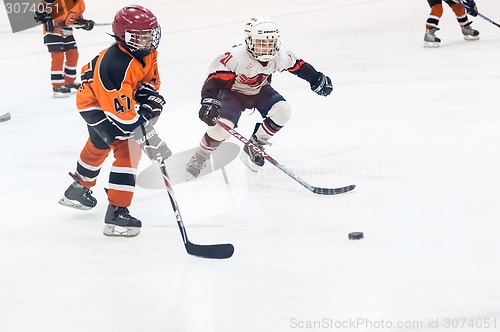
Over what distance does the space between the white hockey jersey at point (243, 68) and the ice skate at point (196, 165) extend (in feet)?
1.07

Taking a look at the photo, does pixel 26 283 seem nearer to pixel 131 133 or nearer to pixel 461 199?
pixel 131 133

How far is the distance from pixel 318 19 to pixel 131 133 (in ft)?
19.0

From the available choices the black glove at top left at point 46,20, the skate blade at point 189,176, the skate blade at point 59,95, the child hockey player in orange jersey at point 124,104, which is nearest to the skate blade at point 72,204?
the child hockey player in orange jersey at point 124,104

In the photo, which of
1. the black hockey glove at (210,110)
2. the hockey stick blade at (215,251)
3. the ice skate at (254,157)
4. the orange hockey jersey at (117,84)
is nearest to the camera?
the hockey stick blade at (215,251)

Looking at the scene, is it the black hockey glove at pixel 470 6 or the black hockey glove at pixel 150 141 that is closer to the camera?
the black hockey glove at pixel 150 141

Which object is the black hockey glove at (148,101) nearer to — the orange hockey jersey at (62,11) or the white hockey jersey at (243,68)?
the white hockey jersey at (243,68)

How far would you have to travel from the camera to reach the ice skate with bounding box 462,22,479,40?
6586 mm

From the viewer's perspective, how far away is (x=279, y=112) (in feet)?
12.2

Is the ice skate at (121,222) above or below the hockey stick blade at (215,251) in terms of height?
below

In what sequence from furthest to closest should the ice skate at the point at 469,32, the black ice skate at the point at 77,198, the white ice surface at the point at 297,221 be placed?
the ice skate at the point at 469,32
the black ice skate at the point at 77,198
the white ice surface at the point at 297,221

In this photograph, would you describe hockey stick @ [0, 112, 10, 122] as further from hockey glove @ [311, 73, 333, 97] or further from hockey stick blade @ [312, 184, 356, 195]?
hockey stick blade @ [312, 184, 356, 195]

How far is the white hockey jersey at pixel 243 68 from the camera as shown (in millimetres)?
3609

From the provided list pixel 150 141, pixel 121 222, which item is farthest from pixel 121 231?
pixel 150 141

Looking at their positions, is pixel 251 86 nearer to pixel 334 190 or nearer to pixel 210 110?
pixel 210 110
